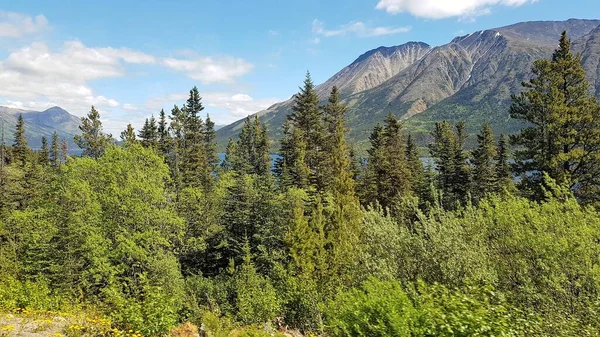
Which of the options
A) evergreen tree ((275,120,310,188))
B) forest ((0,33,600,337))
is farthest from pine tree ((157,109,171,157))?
evergreen tree ((275,120,310,188))

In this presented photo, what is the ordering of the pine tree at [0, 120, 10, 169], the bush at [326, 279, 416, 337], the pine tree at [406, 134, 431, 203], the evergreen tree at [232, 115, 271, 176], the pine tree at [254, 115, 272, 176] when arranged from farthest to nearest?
the pine tree at [0, 120, 10, 169] → the pine tree at [254, 115, 272, 176] → the evergreen tree at [232, 115, 271, 176] → the pine tree at [406, 134, 431, 203] → the bush at [326, 279, 416, 337]

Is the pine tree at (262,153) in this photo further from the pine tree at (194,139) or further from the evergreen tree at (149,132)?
the evergreen tree at (149,132)

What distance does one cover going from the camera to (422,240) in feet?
43.2

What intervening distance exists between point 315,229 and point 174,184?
64.5 feet

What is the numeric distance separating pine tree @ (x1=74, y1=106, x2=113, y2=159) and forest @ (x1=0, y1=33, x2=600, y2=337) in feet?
0.73

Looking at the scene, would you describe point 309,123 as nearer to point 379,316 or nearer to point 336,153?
point 336,153

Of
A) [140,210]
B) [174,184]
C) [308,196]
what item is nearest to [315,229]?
[308,196]

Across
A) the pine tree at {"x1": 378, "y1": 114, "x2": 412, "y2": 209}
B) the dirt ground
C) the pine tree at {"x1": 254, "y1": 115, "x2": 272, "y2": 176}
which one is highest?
the pine tree at {"x1": 254, "y1": 115, "x2": 272, "y2": 176}

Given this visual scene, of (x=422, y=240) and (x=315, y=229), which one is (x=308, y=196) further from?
(x=422, y=240)

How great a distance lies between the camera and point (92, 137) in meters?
38.4

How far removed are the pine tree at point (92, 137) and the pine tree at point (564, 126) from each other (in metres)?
39.3

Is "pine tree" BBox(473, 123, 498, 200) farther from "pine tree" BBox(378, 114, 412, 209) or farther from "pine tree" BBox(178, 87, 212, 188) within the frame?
"pine tree" BBox(178, 87, 212, 188)

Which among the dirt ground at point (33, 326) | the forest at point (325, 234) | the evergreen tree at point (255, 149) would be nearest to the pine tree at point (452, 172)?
the forest at point (325, 234)

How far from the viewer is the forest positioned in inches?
394
